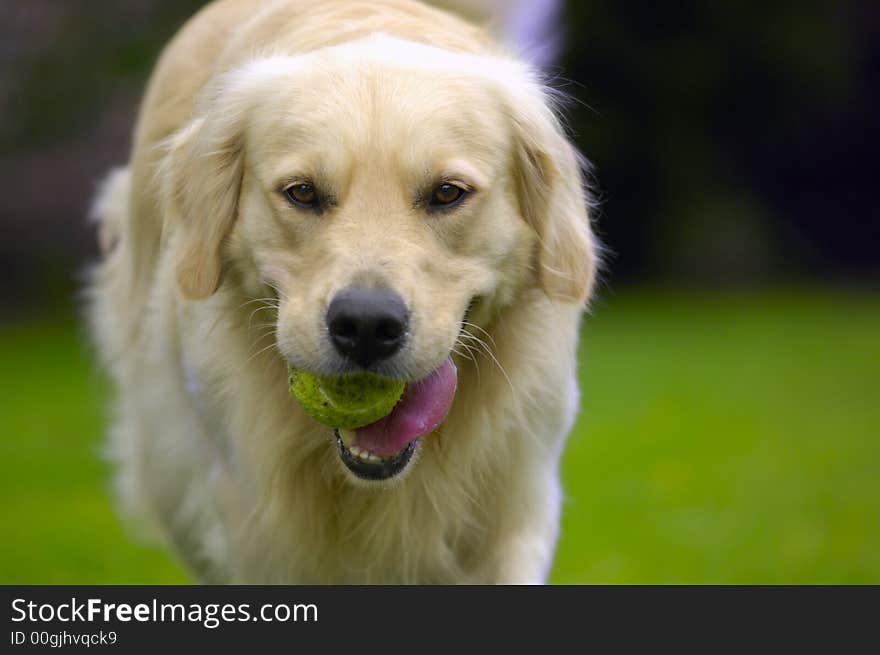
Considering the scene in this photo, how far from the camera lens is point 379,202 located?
3.14m

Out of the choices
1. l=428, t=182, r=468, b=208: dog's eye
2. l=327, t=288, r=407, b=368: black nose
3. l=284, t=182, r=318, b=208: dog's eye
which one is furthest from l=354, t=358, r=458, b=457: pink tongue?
l=284, t=182, r=318, b=208: dog's eye

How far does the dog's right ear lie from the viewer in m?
3.48

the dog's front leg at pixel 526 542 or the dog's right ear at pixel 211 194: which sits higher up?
the dog's right ear at pixel 211 194

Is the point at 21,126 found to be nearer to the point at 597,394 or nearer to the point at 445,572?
the point at 597,394

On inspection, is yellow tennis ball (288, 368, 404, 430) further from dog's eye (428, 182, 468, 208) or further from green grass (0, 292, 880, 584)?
green grass (0, 292, 880, 584)

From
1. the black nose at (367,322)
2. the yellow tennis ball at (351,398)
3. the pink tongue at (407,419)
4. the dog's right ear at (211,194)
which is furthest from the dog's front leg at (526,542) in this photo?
the dog's right ear at (211,194)

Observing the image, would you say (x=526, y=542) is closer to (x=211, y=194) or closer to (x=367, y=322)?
(x=367, y=322)

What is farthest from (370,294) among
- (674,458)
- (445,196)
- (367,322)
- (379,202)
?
(674,458)

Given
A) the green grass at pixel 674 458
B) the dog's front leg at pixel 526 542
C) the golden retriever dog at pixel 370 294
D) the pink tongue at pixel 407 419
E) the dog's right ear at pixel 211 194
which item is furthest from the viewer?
the green grass at pixel 674 458

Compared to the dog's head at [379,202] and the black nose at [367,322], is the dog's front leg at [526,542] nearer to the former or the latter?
the dog's head at [379,202]

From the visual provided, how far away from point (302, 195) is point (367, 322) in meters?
0.45

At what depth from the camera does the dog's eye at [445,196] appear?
3203mm

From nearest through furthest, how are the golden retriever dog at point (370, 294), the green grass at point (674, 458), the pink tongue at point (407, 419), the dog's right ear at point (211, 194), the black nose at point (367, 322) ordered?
1. the black nose at point (367, 322)
2. the golden retriever dog at point (370, 294)
3. the pink tongue at point (407, 419)
4. the dog's right ear at point (211, 194)
5. the green grass at point (674, 458)

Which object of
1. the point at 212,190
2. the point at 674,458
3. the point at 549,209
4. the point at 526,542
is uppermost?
the point at 674,458
